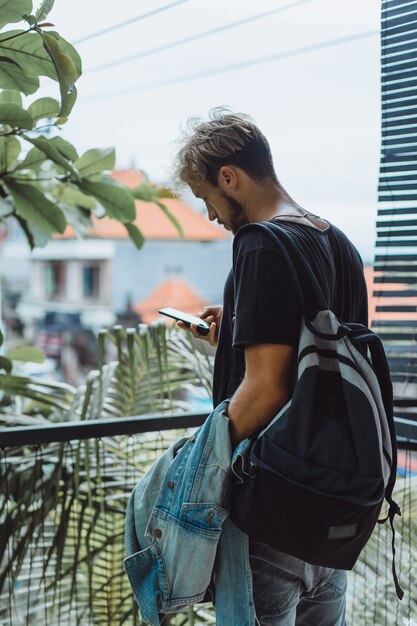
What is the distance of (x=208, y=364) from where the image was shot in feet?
6.21

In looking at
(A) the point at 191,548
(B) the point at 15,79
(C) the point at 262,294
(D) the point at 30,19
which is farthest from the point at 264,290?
(B) the point at 15,79

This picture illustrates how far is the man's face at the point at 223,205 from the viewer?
1054mm

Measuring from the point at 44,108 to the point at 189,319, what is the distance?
0.56m

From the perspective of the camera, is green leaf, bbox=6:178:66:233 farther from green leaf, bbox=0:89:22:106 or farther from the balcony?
the balcony

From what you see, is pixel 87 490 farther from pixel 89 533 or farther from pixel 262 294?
pixel 262 294

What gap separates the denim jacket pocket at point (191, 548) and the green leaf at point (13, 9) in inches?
32.7

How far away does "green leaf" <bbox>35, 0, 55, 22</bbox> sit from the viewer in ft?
3.14

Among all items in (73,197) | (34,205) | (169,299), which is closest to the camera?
(34,205)

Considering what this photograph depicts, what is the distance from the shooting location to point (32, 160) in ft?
4.80

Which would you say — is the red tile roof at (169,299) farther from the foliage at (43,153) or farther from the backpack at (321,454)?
the backpack at (321,454)

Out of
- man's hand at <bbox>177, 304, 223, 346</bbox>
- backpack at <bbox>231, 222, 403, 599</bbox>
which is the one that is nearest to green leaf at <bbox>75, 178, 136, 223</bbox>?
man's hand at <bbox>177, 304, 223, 346</bbox>

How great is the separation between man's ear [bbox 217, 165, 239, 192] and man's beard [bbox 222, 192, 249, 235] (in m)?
0.01

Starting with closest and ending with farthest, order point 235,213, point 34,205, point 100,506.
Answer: point 235,213
point 34,205
point 100,506

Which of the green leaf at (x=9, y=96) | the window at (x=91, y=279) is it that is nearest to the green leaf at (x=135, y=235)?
the green leaf at (x=9, y=96)
